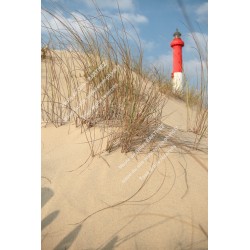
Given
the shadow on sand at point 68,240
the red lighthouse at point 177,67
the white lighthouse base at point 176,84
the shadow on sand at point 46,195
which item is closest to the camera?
the shadow on sand at point 68,240

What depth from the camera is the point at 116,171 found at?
1280mm

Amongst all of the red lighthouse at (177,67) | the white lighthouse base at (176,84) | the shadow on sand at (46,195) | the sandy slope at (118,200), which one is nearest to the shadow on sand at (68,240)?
the sandy slope at (118,200)

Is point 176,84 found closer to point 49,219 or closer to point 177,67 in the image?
point 177,67

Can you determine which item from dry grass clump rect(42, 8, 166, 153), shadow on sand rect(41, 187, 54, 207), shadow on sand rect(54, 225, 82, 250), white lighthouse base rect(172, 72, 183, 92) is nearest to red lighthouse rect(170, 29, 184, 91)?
white lighthouse base rect(172, 72, 183, 92)

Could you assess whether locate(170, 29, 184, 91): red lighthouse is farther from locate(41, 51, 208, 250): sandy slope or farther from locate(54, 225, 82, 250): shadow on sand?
locate(54, 225, 82, 250): shadow on sand

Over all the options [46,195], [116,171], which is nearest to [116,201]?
[116,171]

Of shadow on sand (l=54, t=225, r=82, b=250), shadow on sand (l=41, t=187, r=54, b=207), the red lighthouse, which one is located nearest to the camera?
shadow on sand (l=54, t=225, r=82, b=250)

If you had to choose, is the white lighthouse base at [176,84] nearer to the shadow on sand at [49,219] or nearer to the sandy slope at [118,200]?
the sandy slope at [118,200]

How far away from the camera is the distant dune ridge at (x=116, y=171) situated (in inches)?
40.7

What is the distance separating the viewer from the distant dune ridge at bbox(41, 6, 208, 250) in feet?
3.39
